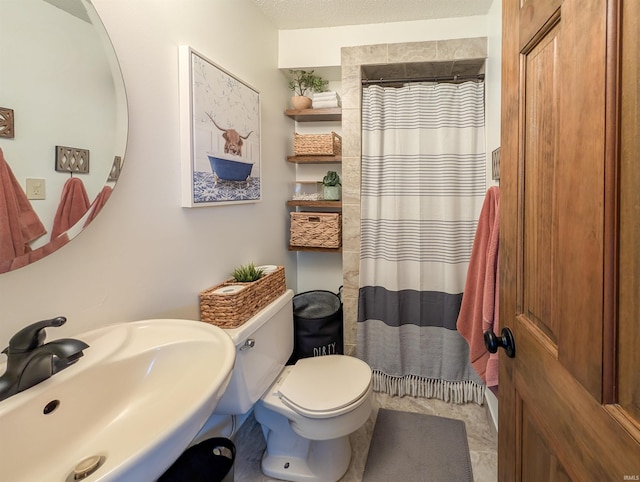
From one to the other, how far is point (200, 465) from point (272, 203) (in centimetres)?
142

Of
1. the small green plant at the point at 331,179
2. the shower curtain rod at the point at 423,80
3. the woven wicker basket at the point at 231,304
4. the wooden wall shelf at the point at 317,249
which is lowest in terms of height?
the woven wicker basket at the point at 231,304

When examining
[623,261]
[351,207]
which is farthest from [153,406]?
[351,207]

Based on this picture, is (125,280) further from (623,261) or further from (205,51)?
(623,261)

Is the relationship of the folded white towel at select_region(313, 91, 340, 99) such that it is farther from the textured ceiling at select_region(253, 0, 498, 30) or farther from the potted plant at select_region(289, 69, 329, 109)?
the textured ceiling at select_region(253, 0, 498, 30)

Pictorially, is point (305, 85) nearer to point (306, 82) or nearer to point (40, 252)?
point (306, 82)

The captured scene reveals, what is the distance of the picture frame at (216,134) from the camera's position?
138 centimetres

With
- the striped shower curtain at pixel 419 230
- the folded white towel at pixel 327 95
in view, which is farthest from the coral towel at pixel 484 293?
the folded white towel at pixel 327 95

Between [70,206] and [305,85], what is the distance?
184cm

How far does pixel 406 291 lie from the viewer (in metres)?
2.31

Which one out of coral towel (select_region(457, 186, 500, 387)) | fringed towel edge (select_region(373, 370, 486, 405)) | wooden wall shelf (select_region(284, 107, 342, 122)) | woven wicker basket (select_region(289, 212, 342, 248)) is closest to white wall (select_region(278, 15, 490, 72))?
wooden wall shelf (select_region(284, 107, 342, 122))

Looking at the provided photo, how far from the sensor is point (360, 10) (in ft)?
6.72

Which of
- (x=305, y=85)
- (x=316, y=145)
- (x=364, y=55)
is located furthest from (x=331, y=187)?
(x=364, y=55)

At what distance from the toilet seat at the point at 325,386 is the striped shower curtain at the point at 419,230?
0.56 m

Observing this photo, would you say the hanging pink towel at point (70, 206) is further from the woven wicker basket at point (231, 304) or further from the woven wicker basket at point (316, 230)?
the woven wicker basket at point (316, 230)
